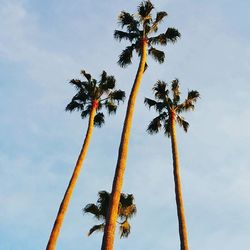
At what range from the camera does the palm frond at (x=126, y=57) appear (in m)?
27.9

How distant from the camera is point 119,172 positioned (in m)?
18.2

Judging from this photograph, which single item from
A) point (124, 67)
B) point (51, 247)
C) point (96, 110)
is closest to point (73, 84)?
point (96, 110)

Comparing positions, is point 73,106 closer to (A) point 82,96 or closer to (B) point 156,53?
(A) point 82,96

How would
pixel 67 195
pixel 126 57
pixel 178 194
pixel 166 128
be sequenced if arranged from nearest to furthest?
pixel 67 195
pixel 178 194
pixel 126 57
pixel 166 128

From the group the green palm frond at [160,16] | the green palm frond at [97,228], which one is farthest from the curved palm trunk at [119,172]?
the green palm frond at [97,228]

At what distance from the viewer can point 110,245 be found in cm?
1548

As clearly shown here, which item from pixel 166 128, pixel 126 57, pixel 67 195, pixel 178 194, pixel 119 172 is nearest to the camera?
pixel 119 172

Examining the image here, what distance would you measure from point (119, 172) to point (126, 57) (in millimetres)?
11509

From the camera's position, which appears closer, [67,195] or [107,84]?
[67,195]

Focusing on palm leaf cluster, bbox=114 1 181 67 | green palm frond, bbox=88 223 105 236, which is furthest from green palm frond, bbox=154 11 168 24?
green palm frond, bbox=88 223 105 236

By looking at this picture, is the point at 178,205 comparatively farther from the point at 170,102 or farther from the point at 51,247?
the point at 170,102

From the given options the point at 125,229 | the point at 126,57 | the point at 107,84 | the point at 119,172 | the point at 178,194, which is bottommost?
the point at 119,172

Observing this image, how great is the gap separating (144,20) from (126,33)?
4.48ft

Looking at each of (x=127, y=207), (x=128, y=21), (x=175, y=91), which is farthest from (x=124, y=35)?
(x=127, y=207)
